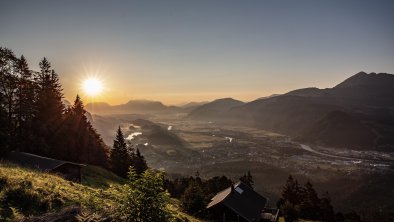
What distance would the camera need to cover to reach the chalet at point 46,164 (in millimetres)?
40225

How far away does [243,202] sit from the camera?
51.2 meters

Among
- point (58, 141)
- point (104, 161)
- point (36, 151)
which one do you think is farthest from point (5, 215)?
point (104, 161)

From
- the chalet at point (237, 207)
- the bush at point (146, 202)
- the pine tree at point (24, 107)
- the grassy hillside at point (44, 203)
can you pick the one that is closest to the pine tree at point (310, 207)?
the chalet at point (237, 207)

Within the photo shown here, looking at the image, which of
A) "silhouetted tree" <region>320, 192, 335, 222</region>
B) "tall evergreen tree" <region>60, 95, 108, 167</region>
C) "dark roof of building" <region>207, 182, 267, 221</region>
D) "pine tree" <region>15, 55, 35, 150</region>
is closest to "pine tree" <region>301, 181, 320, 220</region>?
"silhouetted tree" <region>320, 192, 335, 222</region>

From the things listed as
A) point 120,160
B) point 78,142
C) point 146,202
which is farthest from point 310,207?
point 146,202

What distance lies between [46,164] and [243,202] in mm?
30956

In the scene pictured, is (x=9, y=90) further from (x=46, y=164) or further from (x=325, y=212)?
(x=325, y=212)

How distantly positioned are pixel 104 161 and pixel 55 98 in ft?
70.8

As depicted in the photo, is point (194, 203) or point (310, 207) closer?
point (194, 203)

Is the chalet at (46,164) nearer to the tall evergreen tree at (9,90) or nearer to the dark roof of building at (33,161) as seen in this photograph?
the dark roof of building at (33,161)

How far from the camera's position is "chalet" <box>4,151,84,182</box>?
40225 millimetres

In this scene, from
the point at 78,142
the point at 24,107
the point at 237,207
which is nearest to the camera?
the point at 237,207

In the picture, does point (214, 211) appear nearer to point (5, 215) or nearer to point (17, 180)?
point (17, 180)

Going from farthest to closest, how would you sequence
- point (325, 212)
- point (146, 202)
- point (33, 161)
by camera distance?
point (325, 212)
point (33, 161)
point (146, 202)
